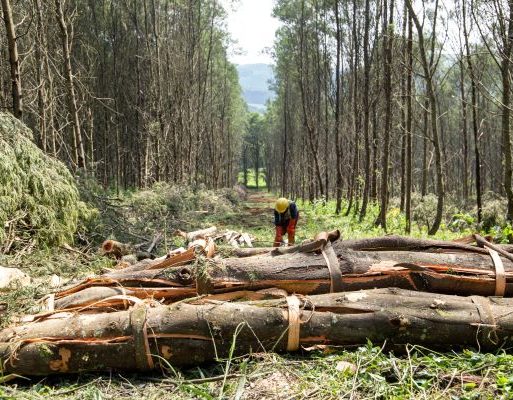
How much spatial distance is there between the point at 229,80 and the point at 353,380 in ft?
113

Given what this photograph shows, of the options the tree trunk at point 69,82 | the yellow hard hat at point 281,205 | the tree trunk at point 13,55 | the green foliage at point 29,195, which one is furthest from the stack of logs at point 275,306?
the tree trunk at point 69,82

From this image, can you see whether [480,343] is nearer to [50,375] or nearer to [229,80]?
[50,375]

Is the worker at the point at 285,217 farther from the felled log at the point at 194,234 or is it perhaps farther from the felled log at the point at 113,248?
the felled log at the point at 113,248

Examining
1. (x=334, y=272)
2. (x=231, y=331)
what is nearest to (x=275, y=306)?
(x=231, y=331)

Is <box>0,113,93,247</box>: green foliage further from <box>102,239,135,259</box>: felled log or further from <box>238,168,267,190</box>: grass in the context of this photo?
<box>238,168,267,190</box>: grass

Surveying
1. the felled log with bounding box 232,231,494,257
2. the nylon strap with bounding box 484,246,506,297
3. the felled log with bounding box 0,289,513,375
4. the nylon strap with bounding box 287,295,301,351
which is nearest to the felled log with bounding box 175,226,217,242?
the felled log with bounding box 232,231,494,257

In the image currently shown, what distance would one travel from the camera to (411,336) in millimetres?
3217

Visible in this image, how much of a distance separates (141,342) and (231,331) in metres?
0.62

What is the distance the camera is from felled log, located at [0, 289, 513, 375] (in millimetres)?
3018

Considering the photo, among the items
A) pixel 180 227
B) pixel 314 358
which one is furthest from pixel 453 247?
pixel 180 227

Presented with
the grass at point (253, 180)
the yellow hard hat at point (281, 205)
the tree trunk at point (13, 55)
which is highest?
the tree trunk at point (13, 55)

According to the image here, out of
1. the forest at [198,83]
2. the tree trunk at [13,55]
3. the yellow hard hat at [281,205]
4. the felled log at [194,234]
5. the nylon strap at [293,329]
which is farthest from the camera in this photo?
the forest at [198,83]

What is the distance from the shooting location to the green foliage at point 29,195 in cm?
611

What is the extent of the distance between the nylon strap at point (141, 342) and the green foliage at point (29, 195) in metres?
3.70
